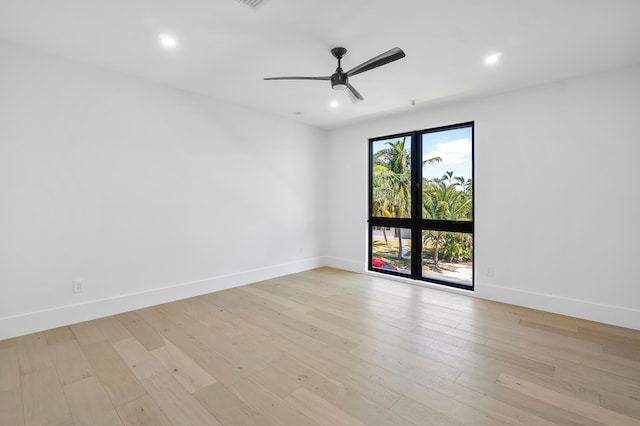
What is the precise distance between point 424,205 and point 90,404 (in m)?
4.36

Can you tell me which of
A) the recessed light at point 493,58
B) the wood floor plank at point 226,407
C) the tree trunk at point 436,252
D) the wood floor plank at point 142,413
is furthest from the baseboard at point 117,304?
the recessed light at point 493,58

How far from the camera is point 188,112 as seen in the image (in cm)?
390

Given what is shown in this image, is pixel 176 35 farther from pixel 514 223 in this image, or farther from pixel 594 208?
pixel 594 208

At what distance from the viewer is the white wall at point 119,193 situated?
280 centimetres

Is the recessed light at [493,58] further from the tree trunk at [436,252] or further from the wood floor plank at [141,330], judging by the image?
the wood floor plank at [141,330]

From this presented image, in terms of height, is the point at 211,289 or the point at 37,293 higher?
the point at 37,293

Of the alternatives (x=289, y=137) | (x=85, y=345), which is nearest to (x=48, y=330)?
(x=85, y=345)

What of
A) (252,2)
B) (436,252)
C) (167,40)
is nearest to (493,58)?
(252,2)

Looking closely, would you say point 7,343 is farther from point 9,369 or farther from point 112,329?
point 112,329

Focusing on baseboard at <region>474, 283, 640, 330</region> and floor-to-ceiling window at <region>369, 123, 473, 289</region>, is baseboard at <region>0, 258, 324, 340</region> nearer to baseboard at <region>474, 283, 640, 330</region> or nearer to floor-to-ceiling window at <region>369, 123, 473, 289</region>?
floor-to-ceiling window at <region>369, 123, 473, 289</region>

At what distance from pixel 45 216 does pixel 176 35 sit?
85.9 inches

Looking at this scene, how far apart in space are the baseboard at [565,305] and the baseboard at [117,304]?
10.7 feet

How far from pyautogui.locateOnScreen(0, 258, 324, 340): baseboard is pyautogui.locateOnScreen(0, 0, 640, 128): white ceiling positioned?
8.37 ft

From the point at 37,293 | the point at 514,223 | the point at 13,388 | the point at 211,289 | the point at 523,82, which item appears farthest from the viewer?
the point at 211,289
